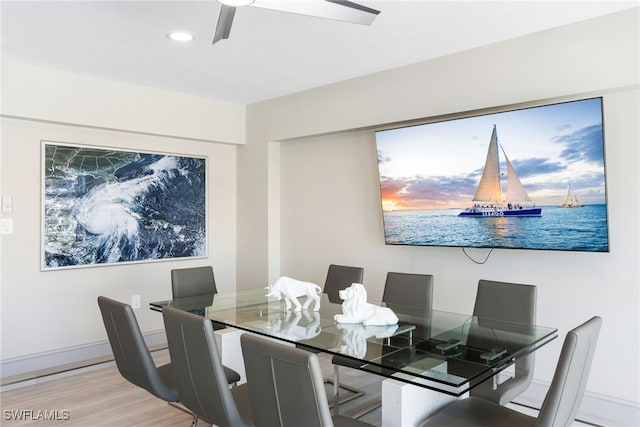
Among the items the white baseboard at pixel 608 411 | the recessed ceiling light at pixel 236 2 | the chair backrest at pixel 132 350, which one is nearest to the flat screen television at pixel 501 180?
the white baseboard at pixel 608 411

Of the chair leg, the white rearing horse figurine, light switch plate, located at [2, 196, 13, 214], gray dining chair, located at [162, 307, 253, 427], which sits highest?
light switch plate, located at [2, 196, 13, 214]

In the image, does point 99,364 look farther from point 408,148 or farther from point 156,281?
point 408,148

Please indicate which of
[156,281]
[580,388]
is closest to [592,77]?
[580,388]

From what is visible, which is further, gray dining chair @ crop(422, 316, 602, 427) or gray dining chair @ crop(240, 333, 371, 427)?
gray dining chair @ crop(422, 316, 602, 427)

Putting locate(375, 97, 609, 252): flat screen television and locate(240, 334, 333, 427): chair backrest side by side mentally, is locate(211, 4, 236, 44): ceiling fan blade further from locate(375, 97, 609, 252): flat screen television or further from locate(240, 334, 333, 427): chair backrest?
locate(375, 97, 609, 252): flat screen television

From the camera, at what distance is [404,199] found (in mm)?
3943

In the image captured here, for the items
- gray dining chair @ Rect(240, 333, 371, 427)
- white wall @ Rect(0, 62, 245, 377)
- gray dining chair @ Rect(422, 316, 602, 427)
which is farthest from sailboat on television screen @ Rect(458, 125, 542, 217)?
white wall @ Rect(0, 62, 245, 377)

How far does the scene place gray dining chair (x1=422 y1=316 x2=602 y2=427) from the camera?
1.77 m

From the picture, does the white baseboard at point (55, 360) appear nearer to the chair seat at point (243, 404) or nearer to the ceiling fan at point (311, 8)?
the chair seat at point (243, 404)

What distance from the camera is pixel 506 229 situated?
3336 millimetres

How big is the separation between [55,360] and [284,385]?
3322 mm

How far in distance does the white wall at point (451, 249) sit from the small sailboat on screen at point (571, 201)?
0.24m

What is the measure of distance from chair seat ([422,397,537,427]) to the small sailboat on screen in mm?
1450

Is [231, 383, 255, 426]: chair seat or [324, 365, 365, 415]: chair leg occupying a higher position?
[231, 383, 255, 426]: chair seat
